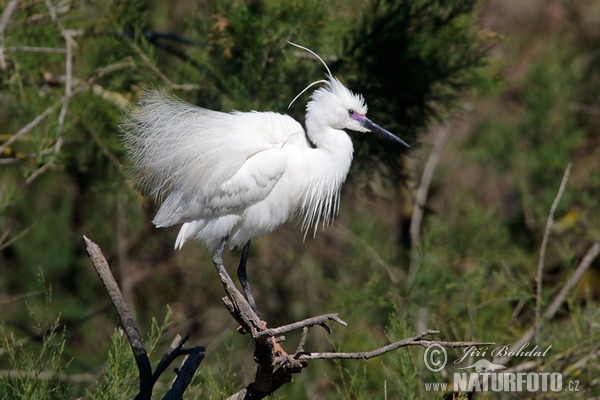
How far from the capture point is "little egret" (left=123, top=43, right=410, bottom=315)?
10.4ft

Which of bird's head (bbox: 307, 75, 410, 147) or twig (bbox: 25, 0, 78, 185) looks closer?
bird's head (bbox: 307, 75, 410, 147)

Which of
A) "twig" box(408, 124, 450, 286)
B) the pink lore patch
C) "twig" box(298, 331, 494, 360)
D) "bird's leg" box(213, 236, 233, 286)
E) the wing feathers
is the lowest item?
"twig" box(408, 124, 450, 286)

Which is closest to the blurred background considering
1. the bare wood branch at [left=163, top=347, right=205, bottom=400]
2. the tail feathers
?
the bare wood branch at [left=163, top=347, right=205, bottom=400]

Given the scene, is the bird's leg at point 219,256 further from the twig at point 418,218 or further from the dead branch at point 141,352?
the twig at point 418,218

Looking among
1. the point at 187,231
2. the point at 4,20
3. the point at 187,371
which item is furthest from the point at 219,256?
the point at 4,20

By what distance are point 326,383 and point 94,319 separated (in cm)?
197

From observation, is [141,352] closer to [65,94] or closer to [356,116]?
[356,116]

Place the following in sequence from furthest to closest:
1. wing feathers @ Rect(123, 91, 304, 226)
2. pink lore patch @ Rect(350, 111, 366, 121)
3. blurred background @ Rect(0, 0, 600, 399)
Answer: blurred background @ Rect(0, 0, 600, 399) → pink lore patch @ Rect(350, 111, 366, 121) → wing feathers @ Rect(123, 91, 304, 226)

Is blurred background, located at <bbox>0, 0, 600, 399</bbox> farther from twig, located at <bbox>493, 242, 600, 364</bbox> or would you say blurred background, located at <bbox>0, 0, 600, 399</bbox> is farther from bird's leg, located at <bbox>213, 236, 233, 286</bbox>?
bird's leg, located at <bbox>213, 236, 233, 286</bbox>

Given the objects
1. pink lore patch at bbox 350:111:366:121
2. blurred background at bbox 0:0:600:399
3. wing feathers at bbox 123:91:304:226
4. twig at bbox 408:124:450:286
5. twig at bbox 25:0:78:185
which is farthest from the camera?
twig at bbox 408:124:450:286

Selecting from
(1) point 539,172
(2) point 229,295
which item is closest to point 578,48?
(1) point 539,172

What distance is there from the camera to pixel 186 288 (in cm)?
643

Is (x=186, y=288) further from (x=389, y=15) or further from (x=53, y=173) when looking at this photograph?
(x=389, y=15)

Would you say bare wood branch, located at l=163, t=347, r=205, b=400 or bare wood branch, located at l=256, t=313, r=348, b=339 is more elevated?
bare wood branch, located at l=256, t=313, r=348, b=339
